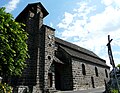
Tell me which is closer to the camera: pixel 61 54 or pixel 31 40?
pixel 31 40

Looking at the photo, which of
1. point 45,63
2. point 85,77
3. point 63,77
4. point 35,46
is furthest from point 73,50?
point 35,46

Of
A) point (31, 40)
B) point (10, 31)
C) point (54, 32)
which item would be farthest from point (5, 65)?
point (54, 32)

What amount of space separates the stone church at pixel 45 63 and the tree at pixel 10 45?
3707 millimetres

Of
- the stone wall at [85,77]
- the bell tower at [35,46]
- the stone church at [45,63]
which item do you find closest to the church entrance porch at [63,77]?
the stone church at [45,63]

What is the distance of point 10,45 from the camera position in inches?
474

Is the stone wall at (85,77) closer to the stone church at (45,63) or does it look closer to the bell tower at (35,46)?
the stone church at (45,63)

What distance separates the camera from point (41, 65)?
19.8m

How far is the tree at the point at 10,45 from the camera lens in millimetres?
11453

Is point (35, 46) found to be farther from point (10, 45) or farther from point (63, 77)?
point (10, 45)

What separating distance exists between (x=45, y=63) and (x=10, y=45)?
27.6ft

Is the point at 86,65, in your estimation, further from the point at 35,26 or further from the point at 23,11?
the point at 23,11

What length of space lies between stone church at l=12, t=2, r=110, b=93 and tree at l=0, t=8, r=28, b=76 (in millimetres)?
3707

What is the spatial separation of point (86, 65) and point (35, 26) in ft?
37.7

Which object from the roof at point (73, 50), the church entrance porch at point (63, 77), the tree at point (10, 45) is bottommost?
the church entrance porch at point (63, 77)
